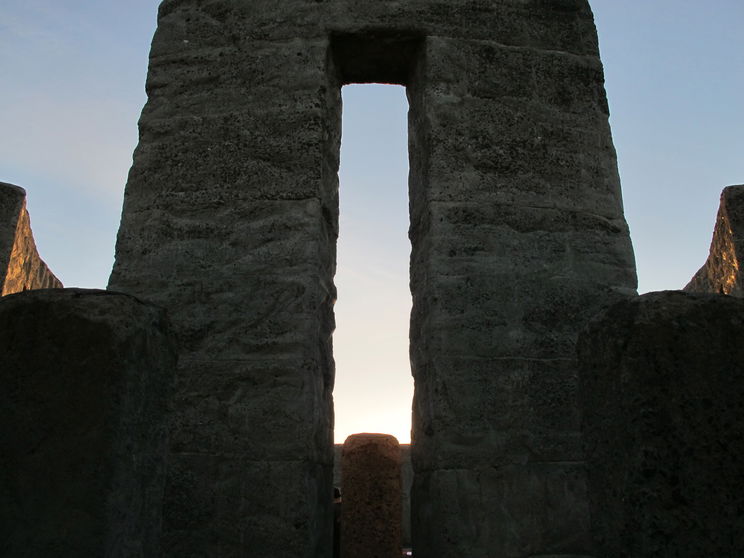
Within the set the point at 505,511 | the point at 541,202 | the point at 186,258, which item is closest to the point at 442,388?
the point at 505,511

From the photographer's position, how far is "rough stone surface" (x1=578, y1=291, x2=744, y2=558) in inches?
46.9

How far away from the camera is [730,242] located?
4488 millimetres

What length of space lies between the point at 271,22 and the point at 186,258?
4.35 ft

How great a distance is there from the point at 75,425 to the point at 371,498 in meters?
4.42

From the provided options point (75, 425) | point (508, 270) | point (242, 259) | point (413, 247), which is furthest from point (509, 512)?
point (75, 425)

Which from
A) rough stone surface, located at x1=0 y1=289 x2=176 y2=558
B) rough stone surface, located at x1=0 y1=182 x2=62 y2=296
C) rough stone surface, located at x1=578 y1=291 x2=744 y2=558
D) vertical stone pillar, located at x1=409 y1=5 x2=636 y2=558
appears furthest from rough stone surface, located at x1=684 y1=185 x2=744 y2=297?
rough stone surface, located at x1=0 y1=182 x2=62 y2=296

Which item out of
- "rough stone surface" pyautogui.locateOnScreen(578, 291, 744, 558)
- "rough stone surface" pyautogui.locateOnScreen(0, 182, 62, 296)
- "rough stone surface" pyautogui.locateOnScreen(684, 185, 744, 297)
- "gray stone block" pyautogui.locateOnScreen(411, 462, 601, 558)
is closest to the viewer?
"rough stone surface" pyautogui.locateOnScreen(578, 291, 744, 558)

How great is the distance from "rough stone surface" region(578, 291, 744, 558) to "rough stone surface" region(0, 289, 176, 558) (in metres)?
1.00

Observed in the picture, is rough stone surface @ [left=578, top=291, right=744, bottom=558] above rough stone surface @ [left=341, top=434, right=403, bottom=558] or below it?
above

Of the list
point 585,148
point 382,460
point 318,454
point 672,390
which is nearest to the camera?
point 672,390

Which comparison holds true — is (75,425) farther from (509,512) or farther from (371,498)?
(371,498)

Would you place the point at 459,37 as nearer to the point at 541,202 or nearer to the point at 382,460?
the point at 541,202

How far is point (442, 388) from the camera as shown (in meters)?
2.68

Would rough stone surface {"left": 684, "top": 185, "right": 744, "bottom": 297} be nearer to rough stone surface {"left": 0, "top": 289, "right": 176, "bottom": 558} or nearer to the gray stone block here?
the gray stone block
